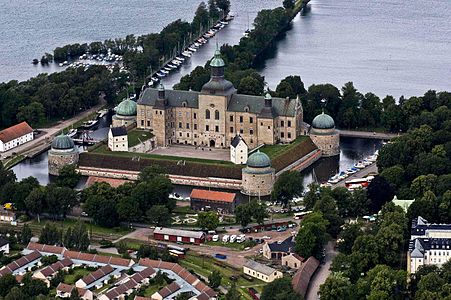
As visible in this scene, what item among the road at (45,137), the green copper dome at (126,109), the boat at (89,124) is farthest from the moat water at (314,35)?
the green copper dome at (126,109)

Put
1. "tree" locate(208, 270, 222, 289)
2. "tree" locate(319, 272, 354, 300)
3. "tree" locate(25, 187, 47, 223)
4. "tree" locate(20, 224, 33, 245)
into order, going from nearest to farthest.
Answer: "tree" locate(319, 272, 354, 300) < "tree" locate(208, 270, 222, 289) < "tree" locate(20, 224, 33, 245) < "tree" locate(25, 187, 47, 223)

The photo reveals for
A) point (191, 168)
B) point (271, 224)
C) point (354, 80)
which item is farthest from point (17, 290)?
point (354, 80)

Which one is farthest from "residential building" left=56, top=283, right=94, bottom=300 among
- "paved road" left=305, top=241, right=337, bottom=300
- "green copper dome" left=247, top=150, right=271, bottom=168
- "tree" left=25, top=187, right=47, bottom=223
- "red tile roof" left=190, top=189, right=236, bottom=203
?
"green copper dome" left=247, top=150, right=271, bottom=168

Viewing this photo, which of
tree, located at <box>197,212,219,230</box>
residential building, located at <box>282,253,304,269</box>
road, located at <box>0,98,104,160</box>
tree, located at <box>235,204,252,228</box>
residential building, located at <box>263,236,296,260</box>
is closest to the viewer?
residential building, located at <box>282,253,304,269</box>

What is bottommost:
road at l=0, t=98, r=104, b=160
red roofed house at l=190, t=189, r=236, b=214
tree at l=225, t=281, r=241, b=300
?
tree at l=225, t=281, r=241, b=300

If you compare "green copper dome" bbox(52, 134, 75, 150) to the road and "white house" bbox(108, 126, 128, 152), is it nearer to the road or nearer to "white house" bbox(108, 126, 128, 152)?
"white house" bbox(108, 126, 128, 152)

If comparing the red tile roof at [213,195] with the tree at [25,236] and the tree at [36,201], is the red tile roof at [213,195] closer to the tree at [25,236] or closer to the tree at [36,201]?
the tree at [36,201]

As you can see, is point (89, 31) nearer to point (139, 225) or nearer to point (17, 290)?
point (139, 225)
